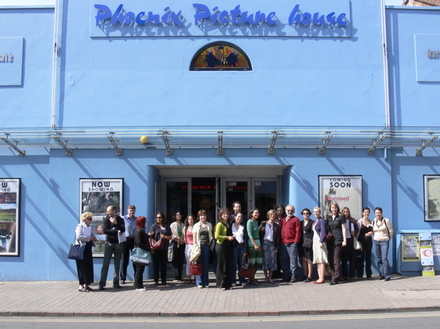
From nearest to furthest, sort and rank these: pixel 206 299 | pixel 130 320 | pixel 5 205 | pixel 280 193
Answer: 1. pixel 130 320
2. pixel 206 299
3. pixel 5 205
4. pixel 280 193

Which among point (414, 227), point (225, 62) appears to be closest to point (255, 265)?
point (414, 227)

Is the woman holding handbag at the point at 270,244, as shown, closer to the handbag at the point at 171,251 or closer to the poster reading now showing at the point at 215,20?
the handbag at the point at 171,251

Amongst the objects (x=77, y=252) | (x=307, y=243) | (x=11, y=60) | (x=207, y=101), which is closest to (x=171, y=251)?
(x=77, y=252)

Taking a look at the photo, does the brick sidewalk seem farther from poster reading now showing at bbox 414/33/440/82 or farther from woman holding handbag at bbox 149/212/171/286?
poster reading now showing at bbox 414/33/440/82

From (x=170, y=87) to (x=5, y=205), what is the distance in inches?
196

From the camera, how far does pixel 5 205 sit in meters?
11.8

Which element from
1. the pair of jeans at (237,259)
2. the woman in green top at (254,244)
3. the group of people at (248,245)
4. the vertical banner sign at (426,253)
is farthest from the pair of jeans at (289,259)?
the vertical banner sign at (426,253)

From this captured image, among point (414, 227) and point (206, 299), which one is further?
point (414, 227)

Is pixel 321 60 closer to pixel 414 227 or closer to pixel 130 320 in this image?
pixel 414 227

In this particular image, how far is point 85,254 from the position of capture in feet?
34.0

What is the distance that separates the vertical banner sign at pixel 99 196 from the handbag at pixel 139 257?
60.4 inches

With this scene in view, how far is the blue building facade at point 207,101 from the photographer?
461 inches

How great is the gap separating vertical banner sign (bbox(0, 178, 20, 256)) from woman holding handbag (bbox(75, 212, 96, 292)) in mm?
2314

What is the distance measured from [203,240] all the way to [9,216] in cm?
493
